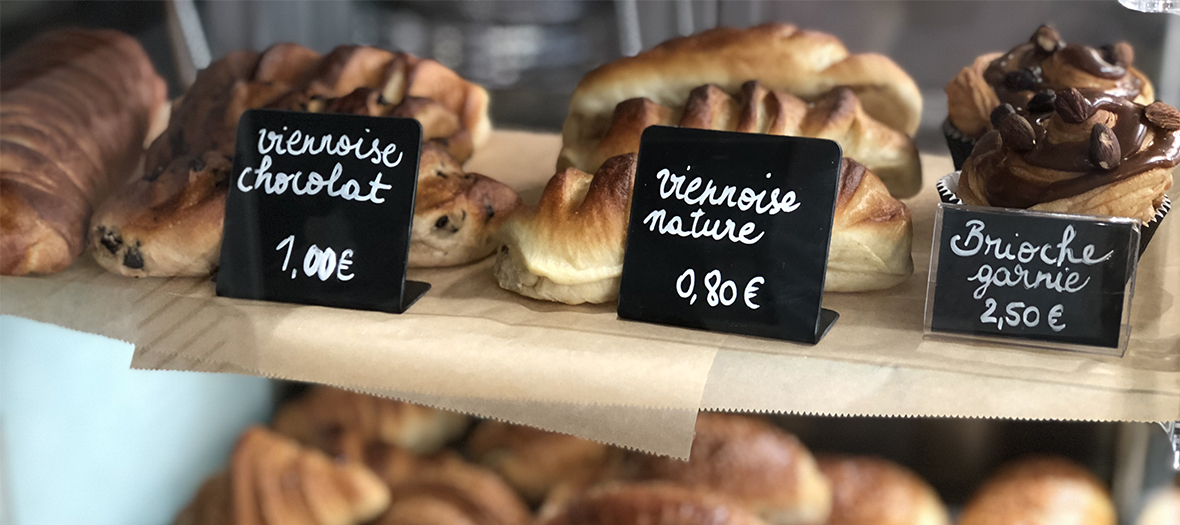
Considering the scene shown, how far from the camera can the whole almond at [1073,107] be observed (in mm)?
915

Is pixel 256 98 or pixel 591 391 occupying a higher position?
pixel 256 98

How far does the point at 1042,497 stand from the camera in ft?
3.07

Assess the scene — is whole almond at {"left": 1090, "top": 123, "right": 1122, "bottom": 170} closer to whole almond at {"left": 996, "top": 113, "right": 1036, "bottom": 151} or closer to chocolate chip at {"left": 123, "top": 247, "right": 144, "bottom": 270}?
whole almond at {"left": 996, "top": 113, "right": 1036, "bottom": 151}

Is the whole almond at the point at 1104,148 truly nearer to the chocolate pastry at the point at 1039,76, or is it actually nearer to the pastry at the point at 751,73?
the chocolate pastry at the point at 1039,76

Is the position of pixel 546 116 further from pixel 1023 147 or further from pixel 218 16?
pixel 1023 147

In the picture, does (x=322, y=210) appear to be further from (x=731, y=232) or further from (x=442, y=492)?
(x=731, y=232)

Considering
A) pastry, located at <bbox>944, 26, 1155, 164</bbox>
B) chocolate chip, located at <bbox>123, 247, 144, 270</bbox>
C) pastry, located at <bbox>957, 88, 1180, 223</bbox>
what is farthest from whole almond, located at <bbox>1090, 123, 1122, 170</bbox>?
chocolate chip, located at <bbox>123, 247, 144, 270</bbox>

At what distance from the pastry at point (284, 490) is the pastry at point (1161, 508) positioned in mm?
789

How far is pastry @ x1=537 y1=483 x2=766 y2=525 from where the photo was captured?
0.97 metres

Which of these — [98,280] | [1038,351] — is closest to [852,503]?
[1038,351]

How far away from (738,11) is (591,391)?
658mm

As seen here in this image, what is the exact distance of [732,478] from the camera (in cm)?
98

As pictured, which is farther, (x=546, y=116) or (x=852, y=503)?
(x=546, y=116)

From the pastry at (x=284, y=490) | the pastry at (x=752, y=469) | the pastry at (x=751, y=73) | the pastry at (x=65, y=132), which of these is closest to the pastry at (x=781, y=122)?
the pastry at (x=751, y=73)
